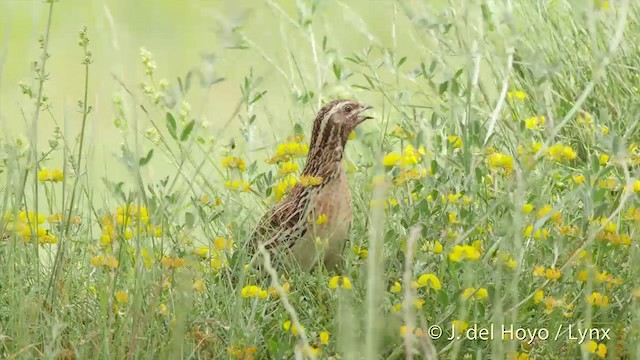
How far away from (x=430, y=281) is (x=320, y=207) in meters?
0.87

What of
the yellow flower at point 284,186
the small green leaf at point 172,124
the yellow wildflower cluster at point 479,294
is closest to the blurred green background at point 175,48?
the yellow flower at point 284,186

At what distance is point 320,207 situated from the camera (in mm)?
4172

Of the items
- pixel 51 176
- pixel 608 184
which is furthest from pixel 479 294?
pixel 51 176

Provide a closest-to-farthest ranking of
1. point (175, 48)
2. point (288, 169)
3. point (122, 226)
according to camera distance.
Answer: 1. point (122, 226)
2. point (288, 169)
3. point (175, 48)

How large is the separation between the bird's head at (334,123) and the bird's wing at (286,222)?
22 cm

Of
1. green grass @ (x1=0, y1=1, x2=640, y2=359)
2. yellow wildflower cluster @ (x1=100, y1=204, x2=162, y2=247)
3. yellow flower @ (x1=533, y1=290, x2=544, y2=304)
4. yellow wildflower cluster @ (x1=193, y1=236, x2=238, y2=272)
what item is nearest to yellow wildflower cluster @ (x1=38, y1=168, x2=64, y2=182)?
green grass @ (x1=0, y1=1, x2=640, y2=359)

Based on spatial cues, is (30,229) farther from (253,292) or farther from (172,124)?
(253,292)

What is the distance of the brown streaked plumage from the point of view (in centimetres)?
413

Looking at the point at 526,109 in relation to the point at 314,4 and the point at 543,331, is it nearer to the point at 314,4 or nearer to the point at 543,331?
the point at 314,4

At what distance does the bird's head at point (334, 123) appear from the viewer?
4.33 m

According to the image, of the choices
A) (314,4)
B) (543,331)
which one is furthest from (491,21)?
(543,331)

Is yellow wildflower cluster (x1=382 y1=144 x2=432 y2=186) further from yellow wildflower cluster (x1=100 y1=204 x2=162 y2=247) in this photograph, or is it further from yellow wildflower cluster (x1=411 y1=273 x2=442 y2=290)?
yellow wildflower cluster (x1=100 y1=204 x2=162 y2=247)

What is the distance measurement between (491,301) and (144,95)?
1.61 meters

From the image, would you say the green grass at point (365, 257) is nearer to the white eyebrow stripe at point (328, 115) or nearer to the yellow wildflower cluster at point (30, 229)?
the yellow wildflower cluster at point (30, 229)
